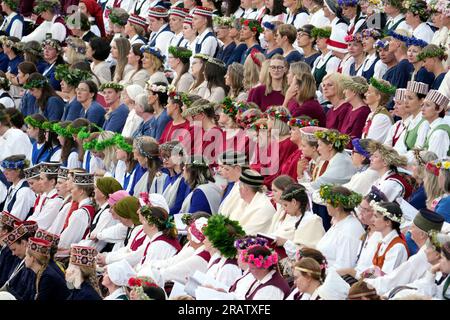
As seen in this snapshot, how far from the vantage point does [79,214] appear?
14430mm

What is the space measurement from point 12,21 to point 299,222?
1055 centimetres

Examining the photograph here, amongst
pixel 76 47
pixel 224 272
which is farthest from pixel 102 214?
pixel 76 47

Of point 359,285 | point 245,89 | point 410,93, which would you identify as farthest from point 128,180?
point 359,285

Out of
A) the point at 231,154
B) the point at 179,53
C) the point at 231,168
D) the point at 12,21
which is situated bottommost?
the point at 12,21

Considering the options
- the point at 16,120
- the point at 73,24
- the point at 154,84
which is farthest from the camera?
the point at 73,24

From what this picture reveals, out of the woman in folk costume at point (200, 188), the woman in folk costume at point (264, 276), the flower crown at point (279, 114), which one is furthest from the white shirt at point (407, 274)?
the flower crown at point (279, 114)

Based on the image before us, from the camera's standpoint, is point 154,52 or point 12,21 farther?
point 12,21

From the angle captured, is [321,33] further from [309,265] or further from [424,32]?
[309,265]

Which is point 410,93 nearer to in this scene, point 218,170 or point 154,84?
point 218,170

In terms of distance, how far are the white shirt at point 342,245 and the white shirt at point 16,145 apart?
6.18 metres

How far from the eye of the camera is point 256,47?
17.9 m

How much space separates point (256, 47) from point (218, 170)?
3.96m

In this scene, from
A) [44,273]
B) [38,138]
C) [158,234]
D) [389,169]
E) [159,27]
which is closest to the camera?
[44,273]

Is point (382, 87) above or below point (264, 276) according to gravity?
above
